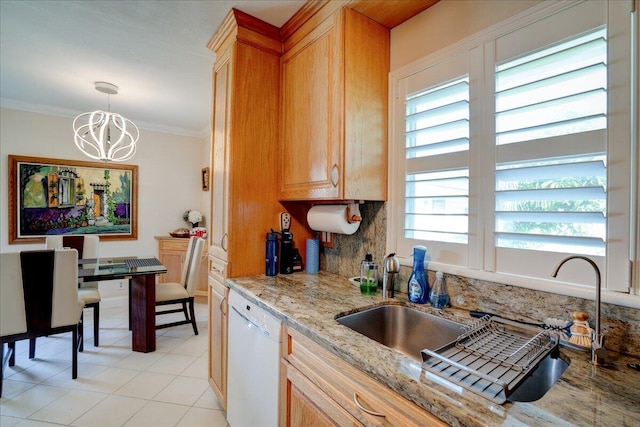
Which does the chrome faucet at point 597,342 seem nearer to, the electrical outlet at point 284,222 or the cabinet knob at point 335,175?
the cabinet knob at point 335,175

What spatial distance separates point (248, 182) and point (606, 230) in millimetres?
1649

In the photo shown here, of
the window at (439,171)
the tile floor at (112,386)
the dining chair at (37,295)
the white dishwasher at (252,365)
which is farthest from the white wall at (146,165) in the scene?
the window at (439,171)

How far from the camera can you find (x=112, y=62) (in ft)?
7.92

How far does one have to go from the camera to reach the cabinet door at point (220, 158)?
184 centimetres

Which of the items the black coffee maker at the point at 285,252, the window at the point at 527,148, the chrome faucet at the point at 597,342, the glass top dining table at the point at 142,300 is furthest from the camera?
the glass top dining table at the point at 142,300

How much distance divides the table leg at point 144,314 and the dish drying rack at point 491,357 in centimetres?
263

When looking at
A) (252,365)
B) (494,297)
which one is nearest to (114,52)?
(252,365)

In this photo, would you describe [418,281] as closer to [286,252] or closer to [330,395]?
[330,395]

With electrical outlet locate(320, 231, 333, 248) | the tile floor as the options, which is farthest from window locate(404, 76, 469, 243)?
the tile floor

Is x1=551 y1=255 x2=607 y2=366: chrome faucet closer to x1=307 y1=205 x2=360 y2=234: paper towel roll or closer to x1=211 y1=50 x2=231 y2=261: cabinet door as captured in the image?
x1=307 y1=205 x2=360 y2=234: paper towel roll

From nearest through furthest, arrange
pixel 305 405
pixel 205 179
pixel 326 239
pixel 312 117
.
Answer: pixel 305 405, pixel 312 117, pixel 326 239, pixel 205 179

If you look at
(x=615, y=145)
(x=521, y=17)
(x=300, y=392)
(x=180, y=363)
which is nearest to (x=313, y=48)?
(x=521, y=17)

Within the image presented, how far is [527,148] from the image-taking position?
3.65ft

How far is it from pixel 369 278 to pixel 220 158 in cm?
122
